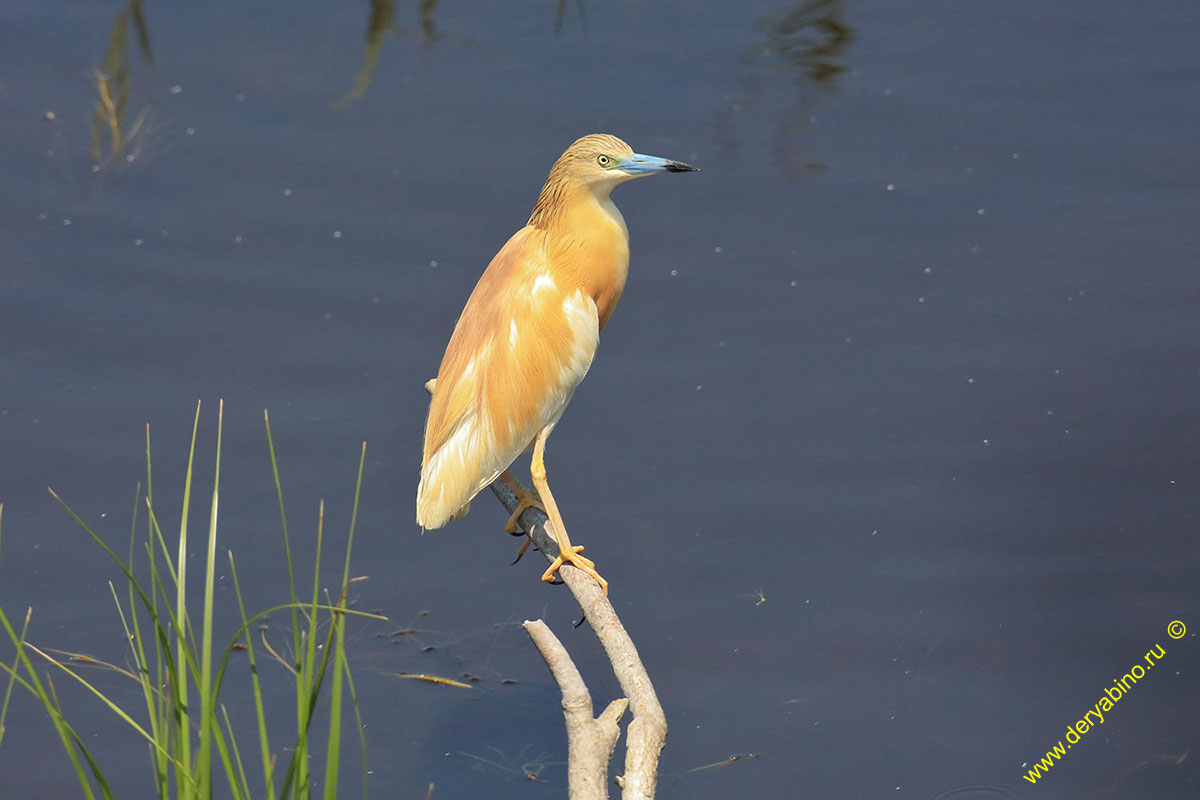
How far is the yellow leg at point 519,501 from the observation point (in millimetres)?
3631

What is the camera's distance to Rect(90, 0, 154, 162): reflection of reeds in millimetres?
6562

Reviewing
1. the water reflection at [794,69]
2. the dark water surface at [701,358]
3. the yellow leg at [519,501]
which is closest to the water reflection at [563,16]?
the dark water surface at [701,358]

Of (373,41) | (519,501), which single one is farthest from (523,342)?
(373,41)

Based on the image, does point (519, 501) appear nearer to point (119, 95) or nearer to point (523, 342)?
point (523, 342)

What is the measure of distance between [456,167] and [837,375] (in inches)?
78.2

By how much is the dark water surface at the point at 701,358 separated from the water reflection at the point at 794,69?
26 mm

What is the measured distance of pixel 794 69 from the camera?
6.99 meters

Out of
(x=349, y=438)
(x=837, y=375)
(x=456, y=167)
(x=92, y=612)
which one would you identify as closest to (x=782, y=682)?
(x=837, y=375)

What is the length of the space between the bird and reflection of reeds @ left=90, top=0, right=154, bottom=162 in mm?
3496

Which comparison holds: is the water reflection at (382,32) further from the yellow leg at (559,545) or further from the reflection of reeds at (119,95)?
the yellow leg at (559,545)

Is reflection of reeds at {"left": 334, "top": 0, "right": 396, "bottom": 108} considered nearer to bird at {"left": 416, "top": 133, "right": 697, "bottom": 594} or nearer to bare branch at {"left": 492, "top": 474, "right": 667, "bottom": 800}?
bird at {"left": 416, "top": 133, "right": 697, "bottom": 594}

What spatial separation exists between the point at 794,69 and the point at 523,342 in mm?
3838

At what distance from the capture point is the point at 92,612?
4.75 metres

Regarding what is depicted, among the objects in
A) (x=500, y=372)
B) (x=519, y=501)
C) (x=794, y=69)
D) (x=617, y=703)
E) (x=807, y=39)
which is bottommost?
(x=519, y=501)
